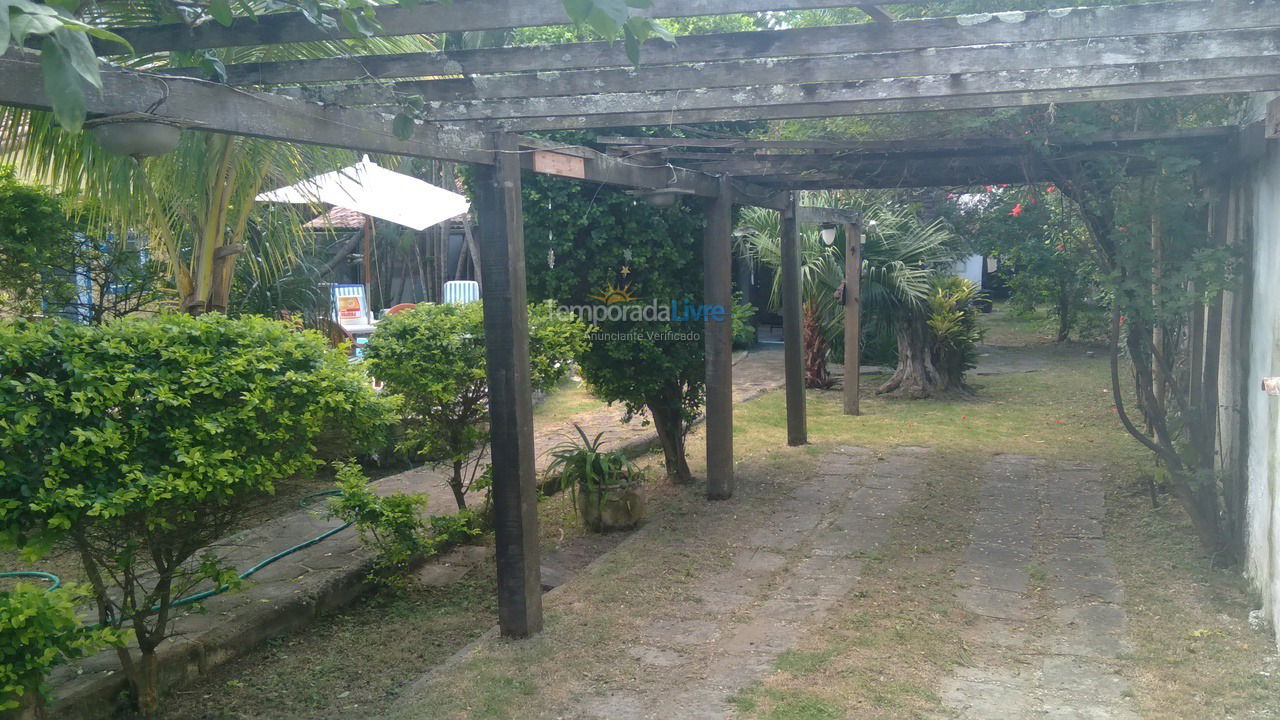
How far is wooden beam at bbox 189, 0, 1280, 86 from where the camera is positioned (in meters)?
3.14

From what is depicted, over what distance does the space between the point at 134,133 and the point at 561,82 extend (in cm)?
170

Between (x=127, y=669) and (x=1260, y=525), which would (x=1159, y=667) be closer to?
(x=1260, y=525)

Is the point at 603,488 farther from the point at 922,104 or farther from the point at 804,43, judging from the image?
the point at 804,43

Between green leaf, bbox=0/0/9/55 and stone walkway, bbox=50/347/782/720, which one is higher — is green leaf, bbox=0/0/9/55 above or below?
above

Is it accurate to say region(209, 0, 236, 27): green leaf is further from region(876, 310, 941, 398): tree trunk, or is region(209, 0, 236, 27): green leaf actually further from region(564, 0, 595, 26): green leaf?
region(876, 310, 941, 398): tree trunk

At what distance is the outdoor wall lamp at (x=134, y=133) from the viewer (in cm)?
260

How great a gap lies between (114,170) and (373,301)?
11.7m

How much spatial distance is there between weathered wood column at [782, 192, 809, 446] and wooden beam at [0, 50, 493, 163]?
5.17 metres

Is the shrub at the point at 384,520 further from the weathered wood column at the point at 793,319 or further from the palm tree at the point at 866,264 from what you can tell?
the palm tree at the point at 866,264

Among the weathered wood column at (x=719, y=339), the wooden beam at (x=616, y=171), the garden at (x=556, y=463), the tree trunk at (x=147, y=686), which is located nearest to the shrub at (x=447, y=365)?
the garden at (x=556, y=463)

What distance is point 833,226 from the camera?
10750 mm

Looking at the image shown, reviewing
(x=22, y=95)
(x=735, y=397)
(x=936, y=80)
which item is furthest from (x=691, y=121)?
(x=735, y=397)

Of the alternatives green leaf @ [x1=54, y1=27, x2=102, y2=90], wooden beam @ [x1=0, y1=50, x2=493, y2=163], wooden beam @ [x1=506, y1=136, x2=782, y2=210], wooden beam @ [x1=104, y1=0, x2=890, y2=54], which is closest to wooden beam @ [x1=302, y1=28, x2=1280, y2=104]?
wooden beam @ [x1=0, y1=50, x2=493, y2=163]

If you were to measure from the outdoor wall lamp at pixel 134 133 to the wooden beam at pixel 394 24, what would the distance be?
45 centimetres
